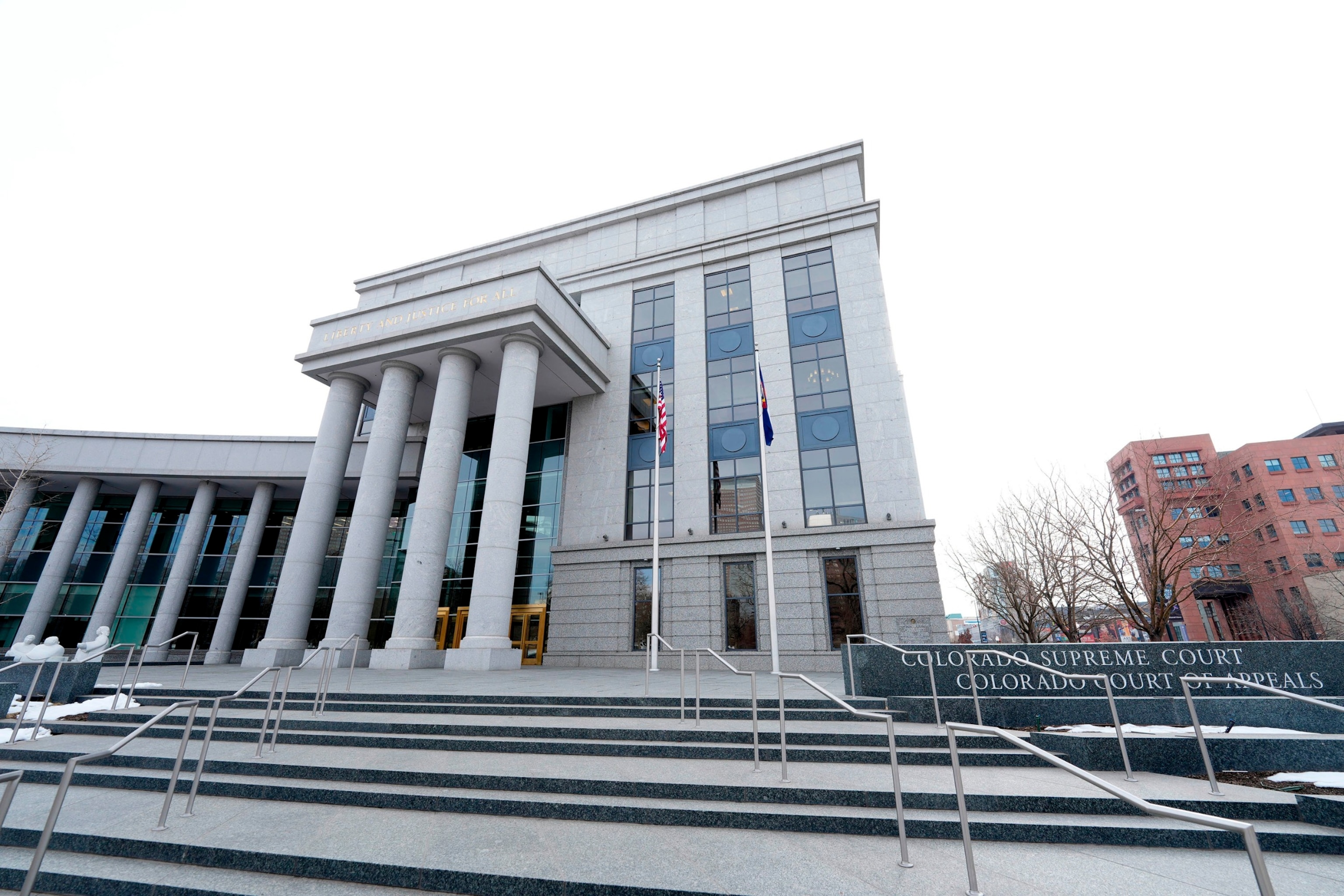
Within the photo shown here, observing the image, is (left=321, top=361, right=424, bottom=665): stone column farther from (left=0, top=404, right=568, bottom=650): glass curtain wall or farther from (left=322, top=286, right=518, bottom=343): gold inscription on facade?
(left=0, top=404, right=568, bottom=650): glass curtain wall

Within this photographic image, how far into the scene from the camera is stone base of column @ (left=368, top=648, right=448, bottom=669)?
1710 centimetres

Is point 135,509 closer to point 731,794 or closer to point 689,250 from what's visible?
point 689,250

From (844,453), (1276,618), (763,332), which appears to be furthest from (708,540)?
(1276,618)

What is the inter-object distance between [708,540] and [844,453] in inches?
233

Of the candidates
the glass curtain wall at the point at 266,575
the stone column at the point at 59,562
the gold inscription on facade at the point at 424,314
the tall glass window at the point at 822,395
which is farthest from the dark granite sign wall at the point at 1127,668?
the stone column at the point at 59,562

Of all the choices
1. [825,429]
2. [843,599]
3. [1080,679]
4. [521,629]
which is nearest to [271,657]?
[521,629]

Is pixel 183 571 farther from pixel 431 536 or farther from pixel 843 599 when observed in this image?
pixel 843 599

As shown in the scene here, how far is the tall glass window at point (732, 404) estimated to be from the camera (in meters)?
20.9

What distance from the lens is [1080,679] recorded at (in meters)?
8.90

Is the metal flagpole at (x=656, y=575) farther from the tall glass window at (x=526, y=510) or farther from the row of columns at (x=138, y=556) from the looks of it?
the row of columns at (x=138, y=556)

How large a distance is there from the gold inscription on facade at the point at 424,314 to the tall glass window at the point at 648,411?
6.58m

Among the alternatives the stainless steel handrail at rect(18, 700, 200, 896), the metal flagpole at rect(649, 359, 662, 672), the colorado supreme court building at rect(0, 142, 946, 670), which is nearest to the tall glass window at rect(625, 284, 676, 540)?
the colorado supreme court building at rect(0, 142, 946, 670)

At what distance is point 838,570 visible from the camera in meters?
18.8

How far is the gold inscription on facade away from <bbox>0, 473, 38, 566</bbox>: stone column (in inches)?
691
